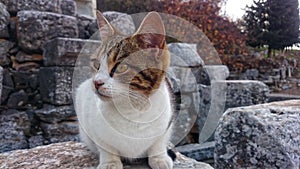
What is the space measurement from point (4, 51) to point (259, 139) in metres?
2.00

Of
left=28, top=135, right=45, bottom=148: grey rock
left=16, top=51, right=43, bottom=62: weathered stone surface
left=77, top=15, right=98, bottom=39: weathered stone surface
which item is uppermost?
left=77, top=15, right=98, bottom=39: weathered stone surface

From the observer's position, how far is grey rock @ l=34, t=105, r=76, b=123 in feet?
7.28

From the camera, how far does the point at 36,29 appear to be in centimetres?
235

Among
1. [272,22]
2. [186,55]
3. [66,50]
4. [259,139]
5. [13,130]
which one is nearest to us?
[259,139]

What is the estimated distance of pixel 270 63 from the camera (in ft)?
24.0

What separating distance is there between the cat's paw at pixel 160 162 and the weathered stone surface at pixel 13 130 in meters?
1.27

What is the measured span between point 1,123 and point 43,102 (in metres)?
0.31

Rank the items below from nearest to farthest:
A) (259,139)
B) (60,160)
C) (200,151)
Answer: (259,139) < (60,160) < (200,151)

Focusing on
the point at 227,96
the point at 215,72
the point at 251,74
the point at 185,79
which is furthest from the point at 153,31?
the point at 251,74

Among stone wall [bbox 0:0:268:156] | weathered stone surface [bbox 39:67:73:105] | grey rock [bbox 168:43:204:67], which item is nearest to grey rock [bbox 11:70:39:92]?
stone wall [bbox 0:0:268:156]

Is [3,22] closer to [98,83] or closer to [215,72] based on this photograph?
[98,83]

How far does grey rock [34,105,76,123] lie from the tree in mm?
6472

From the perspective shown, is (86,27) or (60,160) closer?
(60,160)

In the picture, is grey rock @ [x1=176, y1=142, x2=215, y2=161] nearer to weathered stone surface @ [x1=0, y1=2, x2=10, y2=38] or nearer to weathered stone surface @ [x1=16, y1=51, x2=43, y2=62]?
weathered stone surface @ [x1=16, y1=51, x2=43, y2=62]
